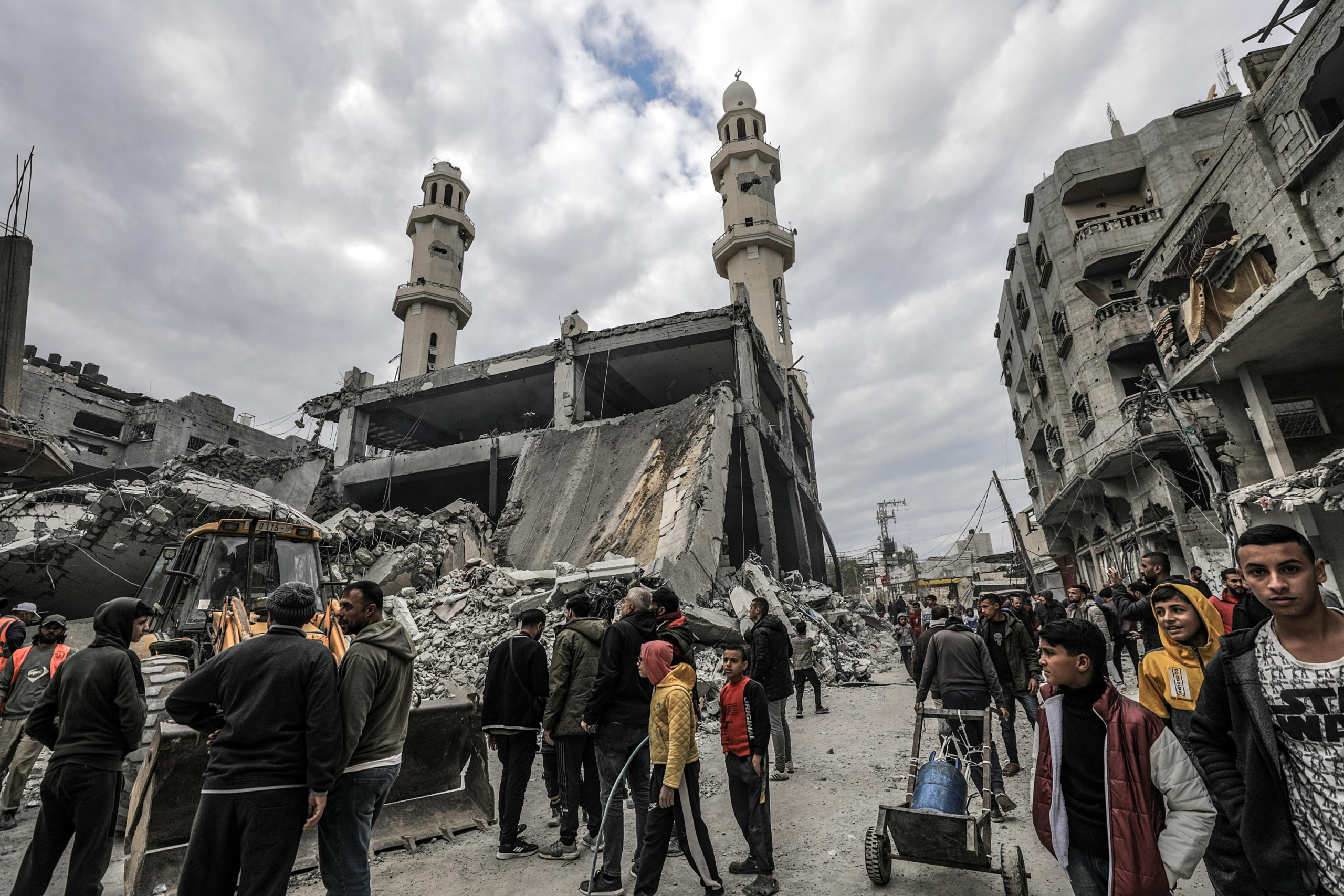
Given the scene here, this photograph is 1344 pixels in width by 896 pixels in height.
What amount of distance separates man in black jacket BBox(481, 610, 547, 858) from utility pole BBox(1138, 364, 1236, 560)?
46.3 feet

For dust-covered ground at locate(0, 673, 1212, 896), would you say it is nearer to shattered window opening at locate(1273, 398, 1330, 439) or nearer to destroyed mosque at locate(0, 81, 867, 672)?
destroyed mosque at locate(0, 81, 867, 672)

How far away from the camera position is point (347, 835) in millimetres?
2670

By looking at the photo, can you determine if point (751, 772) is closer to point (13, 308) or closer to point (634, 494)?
point (634, 494)

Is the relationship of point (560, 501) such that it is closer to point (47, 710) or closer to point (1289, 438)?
point (47, 710)

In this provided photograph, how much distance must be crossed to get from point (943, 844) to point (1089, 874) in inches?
46.7

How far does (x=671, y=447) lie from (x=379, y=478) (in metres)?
13.2

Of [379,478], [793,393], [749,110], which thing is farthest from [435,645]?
[749,110]

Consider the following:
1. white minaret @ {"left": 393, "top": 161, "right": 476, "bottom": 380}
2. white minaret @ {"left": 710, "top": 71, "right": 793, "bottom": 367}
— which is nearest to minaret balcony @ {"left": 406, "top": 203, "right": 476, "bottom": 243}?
white minaret @ {"left": 393, "top": 161, "right": 476, "bottom": 380}

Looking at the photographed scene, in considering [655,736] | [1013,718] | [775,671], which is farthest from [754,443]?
[655,736]

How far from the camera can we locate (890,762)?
5949mm

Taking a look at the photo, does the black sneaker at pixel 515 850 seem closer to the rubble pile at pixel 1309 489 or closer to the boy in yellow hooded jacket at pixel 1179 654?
the boy in yellow hooded jacket at pixel 1179 654

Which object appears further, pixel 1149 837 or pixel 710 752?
pixel 710 752

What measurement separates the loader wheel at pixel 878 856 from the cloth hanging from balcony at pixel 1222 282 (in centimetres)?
1477

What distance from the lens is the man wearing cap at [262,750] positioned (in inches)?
92.6
